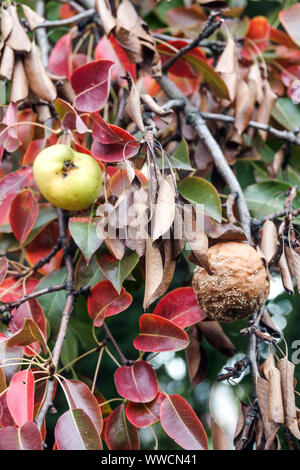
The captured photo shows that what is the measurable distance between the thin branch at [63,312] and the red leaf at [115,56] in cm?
38

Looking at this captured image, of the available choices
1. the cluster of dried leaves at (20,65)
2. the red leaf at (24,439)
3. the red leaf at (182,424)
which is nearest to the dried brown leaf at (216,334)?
the red leaf at (182,424)

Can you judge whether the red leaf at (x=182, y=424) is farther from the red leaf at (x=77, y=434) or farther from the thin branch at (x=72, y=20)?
the thin branch at (x=72, y=20)

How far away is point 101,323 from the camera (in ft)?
3.02

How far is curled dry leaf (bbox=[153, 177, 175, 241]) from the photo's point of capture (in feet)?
2.30

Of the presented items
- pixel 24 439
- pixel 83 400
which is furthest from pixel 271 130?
pixel 24 439

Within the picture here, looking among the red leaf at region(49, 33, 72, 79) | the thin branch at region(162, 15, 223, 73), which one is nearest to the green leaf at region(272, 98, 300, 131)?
the thin branch at region(162, 15, 223, 73)

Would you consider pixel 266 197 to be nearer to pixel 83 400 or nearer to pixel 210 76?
pixel 210 76

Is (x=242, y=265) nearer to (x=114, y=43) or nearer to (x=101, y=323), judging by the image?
(x=101, y=323)

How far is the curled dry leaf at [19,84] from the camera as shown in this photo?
97cm

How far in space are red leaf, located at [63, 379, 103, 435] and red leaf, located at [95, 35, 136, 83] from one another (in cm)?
71

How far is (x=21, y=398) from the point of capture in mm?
731

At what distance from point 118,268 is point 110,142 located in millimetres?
226
